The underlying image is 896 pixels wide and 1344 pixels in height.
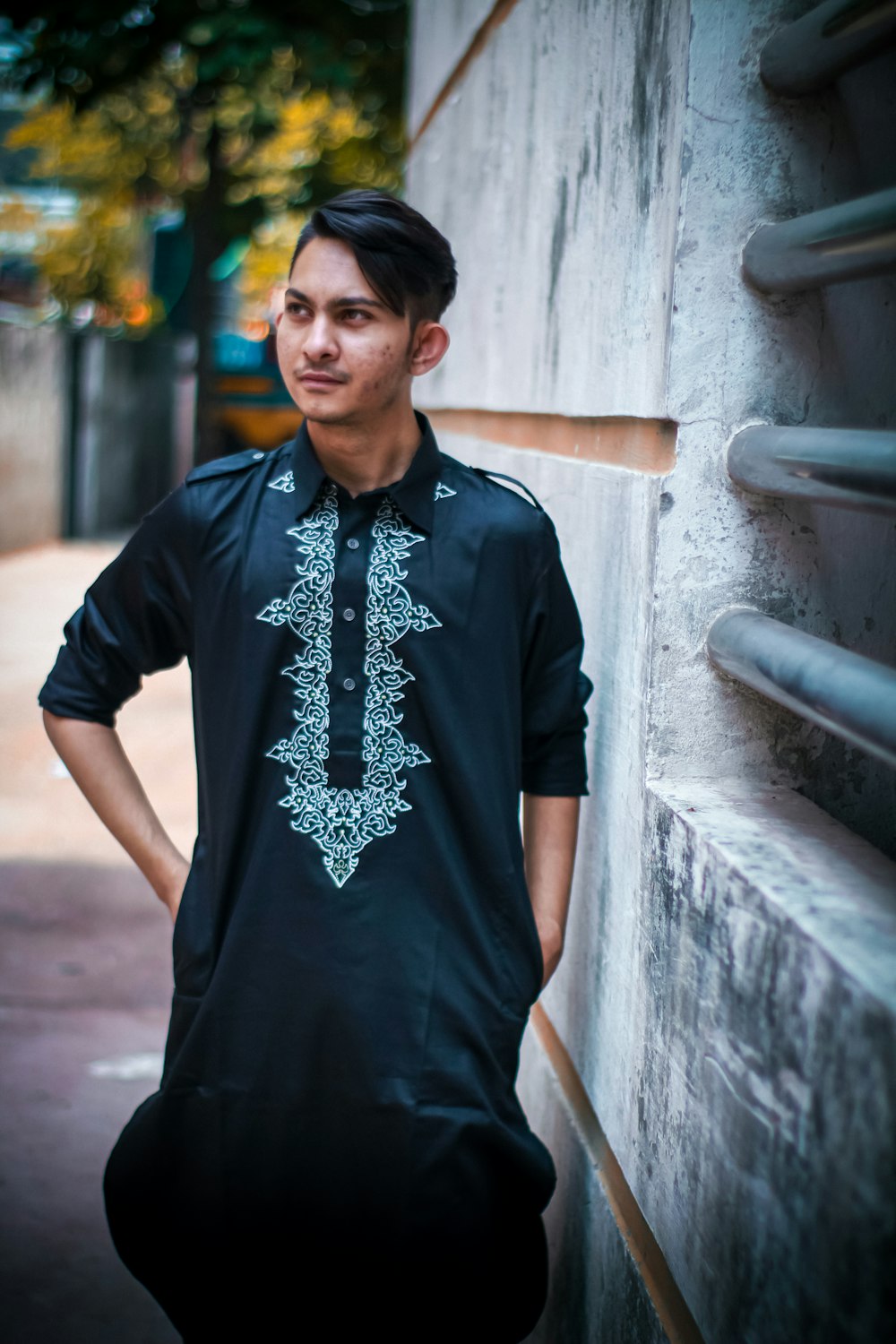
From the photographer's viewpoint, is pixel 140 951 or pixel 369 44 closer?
pixel 140 951

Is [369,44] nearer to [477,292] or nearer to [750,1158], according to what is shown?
[477,292]

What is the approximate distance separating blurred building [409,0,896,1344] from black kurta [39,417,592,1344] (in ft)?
0.60

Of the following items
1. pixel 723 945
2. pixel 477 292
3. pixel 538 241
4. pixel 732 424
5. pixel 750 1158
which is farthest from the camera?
pixel 477 292

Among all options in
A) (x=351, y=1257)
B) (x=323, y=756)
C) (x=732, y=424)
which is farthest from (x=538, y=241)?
(x=351, y=1257)

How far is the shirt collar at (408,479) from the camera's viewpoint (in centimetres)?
194

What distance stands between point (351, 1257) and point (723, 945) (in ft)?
2.60

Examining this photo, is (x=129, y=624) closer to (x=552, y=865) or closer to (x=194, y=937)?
(x=194, y=937)

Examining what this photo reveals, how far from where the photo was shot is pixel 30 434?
13.4 meters

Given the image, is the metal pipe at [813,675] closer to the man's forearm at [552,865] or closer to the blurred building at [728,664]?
the blurred building at [728,664]

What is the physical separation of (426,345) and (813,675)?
2.87 ft

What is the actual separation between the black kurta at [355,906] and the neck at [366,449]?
0.13ft

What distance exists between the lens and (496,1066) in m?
1.92

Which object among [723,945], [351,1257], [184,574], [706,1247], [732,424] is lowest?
[351,1257]

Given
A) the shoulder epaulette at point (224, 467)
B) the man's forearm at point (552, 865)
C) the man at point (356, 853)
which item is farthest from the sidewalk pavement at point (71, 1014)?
the shoulder epaulette at point (224, 467)
